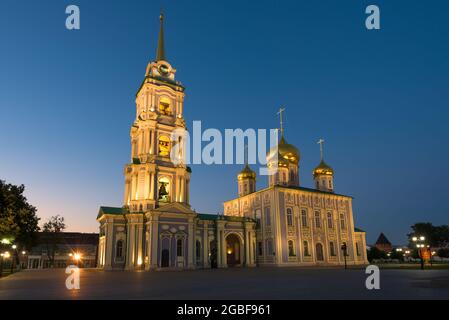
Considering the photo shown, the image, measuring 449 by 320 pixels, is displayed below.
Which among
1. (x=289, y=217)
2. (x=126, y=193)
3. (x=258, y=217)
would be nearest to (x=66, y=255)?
(x=126, y=193)

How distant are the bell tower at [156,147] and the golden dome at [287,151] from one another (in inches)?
735

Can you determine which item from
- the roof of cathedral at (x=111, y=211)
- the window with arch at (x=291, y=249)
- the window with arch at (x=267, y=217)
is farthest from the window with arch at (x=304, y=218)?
the roof of cathedral at (x=111, y=211)

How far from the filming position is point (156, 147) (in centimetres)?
4800

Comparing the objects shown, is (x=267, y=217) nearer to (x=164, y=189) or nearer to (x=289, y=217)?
(x=289, y=217)

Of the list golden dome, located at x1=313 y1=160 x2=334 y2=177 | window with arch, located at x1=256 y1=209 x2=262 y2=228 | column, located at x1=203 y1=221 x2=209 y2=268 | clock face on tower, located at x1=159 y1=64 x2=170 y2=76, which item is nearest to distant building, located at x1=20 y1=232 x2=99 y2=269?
column, located at x1=203 y1=221 x2=209 y2=268

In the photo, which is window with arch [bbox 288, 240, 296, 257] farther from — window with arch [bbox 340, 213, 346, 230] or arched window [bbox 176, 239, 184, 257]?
arched window [bbox 176, 239, 184, 257]

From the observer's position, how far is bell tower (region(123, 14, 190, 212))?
4553cm

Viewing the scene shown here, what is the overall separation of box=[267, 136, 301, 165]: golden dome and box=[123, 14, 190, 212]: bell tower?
61.3 ft

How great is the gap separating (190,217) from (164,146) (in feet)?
38.0

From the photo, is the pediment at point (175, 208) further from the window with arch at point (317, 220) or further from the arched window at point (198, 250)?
the window with arch at point (317, 220)

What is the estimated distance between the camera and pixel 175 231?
4284 cm

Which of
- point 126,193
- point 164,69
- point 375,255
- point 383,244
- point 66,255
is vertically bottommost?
point 375,255
